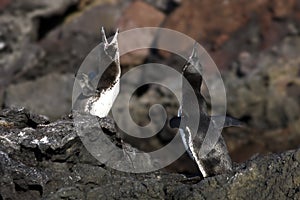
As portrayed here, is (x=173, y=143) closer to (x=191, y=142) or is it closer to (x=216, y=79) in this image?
(x=216, y=79)

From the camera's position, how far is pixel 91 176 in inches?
276

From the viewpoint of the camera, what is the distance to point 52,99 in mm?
15492

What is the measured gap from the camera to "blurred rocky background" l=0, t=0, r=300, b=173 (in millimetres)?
15109

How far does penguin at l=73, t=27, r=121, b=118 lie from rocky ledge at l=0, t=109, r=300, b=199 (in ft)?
4.74

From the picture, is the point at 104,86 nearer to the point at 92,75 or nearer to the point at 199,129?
the point at 92,75

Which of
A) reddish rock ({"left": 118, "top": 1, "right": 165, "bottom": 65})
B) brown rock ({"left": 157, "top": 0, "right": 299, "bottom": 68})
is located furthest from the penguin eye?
reddish rock ({"left": 118, "top": 1, "right": 165, "bottom": 65})

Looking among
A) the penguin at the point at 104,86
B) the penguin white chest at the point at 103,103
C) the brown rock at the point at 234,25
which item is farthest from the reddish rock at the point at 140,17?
the penguin white chest at the point at 103,103

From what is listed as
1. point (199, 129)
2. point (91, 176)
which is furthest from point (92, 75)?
point (91, 176)

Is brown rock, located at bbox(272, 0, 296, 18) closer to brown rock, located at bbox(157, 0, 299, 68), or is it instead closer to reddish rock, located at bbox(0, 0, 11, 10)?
brown rock, located at bbox(157, 0, 299, 68)

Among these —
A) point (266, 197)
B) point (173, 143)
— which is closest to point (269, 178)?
point (266, 197)

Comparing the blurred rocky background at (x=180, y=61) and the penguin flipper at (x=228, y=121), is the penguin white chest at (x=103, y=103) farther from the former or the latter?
the blurred rocky background at (x=180, y=61)

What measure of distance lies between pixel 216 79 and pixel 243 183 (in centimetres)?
845

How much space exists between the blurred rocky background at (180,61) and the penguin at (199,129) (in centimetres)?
625

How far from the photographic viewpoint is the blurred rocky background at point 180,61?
15109 mm
